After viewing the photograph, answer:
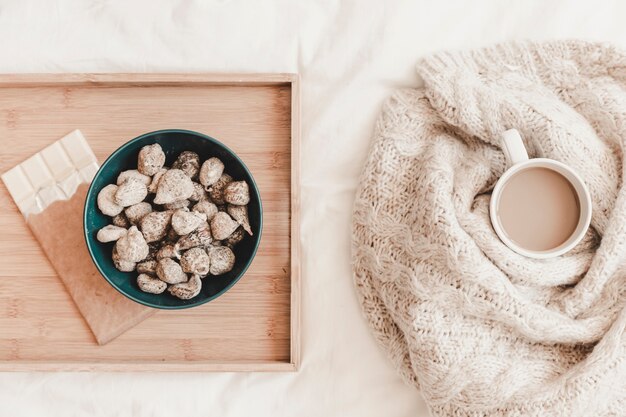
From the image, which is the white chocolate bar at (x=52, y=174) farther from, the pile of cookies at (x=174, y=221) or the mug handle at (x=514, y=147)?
the mug handle at (x=514, y=147)

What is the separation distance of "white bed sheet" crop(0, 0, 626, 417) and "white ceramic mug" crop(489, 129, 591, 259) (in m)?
0.16

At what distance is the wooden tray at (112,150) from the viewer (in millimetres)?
641

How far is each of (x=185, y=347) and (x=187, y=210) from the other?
16 cm

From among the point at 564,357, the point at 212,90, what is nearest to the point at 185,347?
the point at 212,90

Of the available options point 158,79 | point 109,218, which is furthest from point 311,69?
point 109,218

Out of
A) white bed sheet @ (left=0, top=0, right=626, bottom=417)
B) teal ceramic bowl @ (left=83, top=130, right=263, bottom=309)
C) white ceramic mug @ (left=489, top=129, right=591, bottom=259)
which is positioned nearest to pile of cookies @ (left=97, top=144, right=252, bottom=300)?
teal ceramic bowl @ (left=83, top=130, right=263, bottom=309)

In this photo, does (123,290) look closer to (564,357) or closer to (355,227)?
(355,227)

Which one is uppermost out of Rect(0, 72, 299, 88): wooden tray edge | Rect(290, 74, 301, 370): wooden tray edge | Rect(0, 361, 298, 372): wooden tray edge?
Rect(0, 72, 299, 88): wooden tray edge

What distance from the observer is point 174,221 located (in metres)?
0.58

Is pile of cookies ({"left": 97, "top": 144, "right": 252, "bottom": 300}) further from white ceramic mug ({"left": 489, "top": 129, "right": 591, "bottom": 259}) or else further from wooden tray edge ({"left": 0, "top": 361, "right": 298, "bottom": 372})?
white ceramic mug ({"left": 489, "top": 129, "right": 591, "bottom": 259})

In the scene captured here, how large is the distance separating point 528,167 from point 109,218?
441 mm

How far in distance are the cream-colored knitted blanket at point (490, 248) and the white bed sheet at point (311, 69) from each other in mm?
31

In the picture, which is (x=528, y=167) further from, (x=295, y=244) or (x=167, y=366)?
(x=167, y=366)

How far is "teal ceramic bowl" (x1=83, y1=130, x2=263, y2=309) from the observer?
59 centimetres
